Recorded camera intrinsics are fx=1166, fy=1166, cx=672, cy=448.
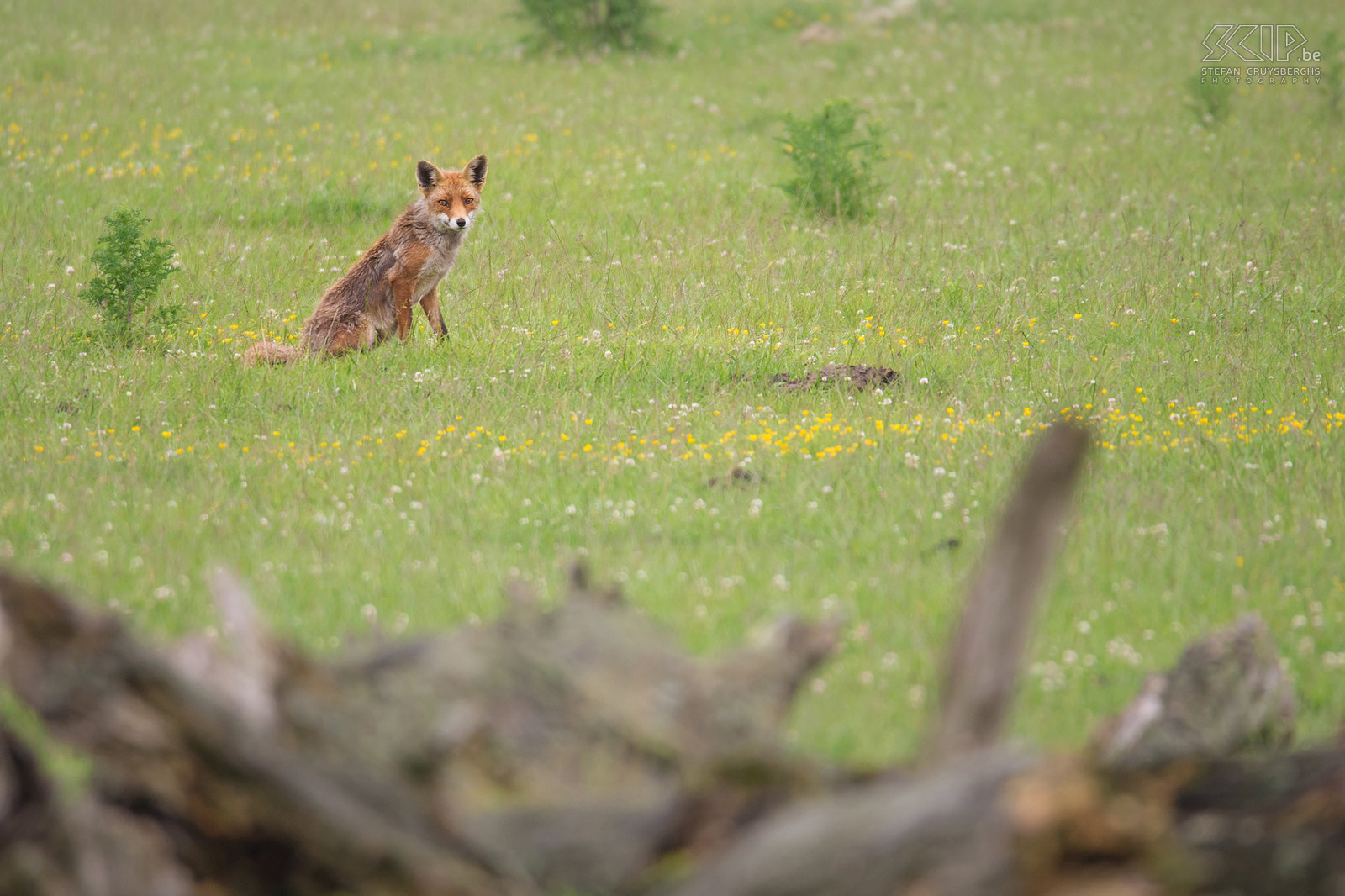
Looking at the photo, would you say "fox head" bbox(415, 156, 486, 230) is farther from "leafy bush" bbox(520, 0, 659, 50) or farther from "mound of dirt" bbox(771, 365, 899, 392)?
"leafy bush" bbox(520, 0, 659, 50)

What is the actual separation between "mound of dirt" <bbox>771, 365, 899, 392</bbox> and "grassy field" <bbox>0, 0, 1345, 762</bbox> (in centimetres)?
19

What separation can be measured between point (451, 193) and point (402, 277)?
3.16 feet

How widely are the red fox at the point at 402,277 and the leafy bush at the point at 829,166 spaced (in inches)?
179

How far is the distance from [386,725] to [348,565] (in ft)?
10.5

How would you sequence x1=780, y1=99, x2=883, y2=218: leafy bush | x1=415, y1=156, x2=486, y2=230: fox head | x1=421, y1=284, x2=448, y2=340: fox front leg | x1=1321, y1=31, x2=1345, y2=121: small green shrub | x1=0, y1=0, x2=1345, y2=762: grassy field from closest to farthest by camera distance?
x1=0, y1=0, x2=1345, y2=762: grassy field < x1=421, y1=284, x2=448, y2=340: fox front leg < x1=415, y1=156, x2=486, y2=230: fox head < x1=780, y1=99, x2=883, y2=218: leafy bush < x1=1321, y1=31, x2=1345, y2=121: small green shrub

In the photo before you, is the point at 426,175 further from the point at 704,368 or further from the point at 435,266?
the point at 704,368

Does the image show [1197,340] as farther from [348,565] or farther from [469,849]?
[469,849]

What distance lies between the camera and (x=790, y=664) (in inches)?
143

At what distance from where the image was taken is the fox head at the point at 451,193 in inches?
432

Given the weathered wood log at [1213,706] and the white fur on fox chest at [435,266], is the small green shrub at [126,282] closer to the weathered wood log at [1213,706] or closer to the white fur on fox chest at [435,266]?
the white fur on fox chest at [435,266]

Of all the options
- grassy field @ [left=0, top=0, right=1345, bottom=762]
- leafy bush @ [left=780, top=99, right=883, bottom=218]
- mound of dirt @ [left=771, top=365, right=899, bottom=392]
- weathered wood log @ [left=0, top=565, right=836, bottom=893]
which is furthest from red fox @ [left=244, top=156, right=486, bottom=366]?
weathered wood log @ [left=0, top=565, right=836, bottom=893]

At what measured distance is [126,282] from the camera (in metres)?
10.4

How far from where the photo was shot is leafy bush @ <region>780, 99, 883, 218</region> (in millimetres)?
13992

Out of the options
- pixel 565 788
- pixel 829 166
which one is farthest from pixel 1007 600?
pixel 829 166
